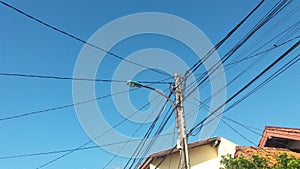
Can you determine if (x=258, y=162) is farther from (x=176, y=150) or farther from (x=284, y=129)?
(x=176, y=150)

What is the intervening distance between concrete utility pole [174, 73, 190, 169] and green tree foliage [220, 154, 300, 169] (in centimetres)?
318

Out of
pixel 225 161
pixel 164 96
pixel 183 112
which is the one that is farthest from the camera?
pixel 225 161

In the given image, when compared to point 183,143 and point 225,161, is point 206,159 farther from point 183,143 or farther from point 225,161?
point 183,143

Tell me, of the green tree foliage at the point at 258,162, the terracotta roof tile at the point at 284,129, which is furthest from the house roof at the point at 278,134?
the green tree foliage at the point at 258,162

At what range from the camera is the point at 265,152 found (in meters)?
15.6

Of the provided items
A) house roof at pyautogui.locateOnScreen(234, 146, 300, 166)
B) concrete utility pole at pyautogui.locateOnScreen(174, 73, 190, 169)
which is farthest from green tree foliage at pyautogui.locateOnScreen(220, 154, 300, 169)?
concrete utility pole at pyautogui.locateOnScreen(174, 73, 190, 169)

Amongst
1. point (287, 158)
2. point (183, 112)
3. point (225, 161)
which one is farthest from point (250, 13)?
point (225, 161)

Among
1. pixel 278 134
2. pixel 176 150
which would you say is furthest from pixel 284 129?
pixel 176 150

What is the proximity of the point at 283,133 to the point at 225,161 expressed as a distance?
3776mm

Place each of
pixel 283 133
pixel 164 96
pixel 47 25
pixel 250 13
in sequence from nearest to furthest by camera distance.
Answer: pixel 250 13, pixel 47 25, pixel 164 96, pixel 283 133

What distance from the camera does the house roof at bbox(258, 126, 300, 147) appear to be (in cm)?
1457

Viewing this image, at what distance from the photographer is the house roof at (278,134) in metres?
14.6

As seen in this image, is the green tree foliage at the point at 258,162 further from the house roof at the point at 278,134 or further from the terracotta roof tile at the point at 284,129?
the terracotta roof tile at the point at 284,129

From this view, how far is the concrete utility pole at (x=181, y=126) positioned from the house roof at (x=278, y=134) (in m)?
6.22
